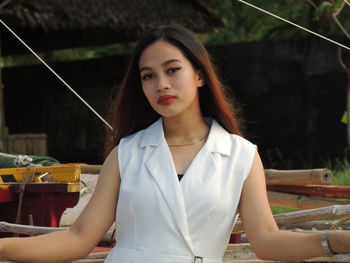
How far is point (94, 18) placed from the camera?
9.41 m

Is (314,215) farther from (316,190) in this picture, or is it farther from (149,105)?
(149,105)

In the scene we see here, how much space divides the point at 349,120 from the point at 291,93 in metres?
1.76

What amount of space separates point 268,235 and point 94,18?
7356mm

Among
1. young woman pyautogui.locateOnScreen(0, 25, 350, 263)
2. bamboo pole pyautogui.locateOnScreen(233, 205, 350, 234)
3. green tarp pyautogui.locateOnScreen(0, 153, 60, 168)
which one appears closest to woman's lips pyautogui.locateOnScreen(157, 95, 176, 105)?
young woman pyautogui.locateOnScreen(0, 25, 350, 263)

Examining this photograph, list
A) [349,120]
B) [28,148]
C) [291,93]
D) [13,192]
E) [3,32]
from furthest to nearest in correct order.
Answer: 1. [3,32]
2. [291,93]
3. [28,148]
4. [349,120]
5. [13,192]

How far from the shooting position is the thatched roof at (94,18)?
8570 millimetres

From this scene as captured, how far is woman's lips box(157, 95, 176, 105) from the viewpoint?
7.75 feet

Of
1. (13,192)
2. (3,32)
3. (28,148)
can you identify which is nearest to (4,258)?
(13,192)

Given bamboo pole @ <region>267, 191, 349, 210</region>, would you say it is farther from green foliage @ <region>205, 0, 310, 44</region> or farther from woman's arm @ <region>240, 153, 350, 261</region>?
green foliage @ <region>205, 0, 310, 44</region>

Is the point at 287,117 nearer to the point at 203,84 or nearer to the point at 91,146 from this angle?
the point at 91,146

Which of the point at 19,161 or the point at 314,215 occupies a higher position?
the point at 19,161

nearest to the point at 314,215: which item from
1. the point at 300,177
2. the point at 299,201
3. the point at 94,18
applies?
the point at 300,177

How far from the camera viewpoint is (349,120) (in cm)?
779

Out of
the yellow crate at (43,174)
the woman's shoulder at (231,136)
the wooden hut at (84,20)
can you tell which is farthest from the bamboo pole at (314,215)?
the wooden hut at (84,20)
